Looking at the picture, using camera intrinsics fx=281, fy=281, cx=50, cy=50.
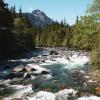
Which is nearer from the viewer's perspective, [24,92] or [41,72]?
[24,92]

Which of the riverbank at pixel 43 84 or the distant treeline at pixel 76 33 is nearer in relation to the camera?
the riverbank at pixel 43 84

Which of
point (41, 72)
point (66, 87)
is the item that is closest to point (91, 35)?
point (41, 72)

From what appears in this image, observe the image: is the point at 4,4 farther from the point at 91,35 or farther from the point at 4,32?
the point at 91,35

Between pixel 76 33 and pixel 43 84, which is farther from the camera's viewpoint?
pixel 76 33

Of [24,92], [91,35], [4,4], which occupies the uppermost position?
[4,4]

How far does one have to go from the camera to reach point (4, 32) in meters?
54.0

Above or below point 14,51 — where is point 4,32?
above

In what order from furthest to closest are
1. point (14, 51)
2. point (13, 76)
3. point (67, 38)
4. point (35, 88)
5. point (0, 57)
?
point (67, 38) → point (14, 51) → point (0, 57) → point (13, 76) → point (35, 88)

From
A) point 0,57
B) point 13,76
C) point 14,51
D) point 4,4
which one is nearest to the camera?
point 13,76

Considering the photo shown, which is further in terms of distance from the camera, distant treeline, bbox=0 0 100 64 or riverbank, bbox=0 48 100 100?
distant treeline, bbox=0 0 100 64

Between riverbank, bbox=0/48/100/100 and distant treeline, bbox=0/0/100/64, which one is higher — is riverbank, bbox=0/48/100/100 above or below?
below

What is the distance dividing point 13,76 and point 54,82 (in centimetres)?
579

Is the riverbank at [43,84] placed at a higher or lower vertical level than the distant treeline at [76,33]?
lower

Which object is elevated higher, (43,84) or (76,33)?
(76,33)
